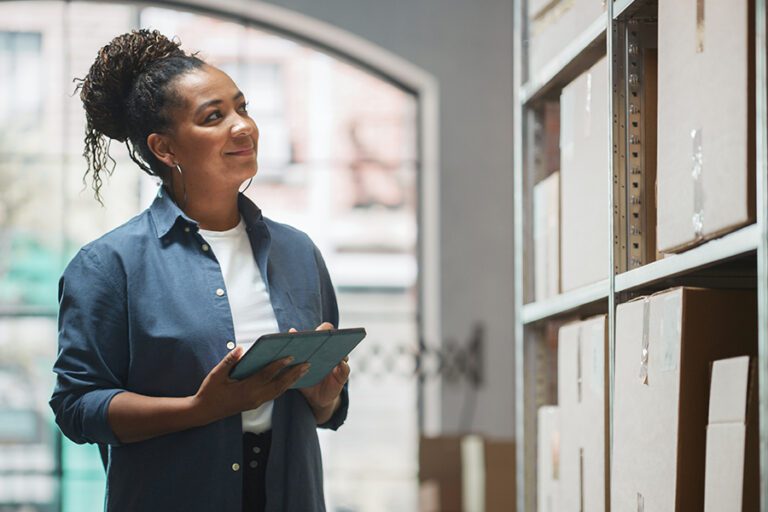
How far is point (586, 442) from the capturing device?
2102mm

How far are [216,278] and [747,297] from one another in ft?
2.44

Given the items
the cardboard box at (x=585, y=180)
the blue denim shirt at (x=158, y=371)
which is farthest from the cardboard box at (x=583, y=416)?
the blue denim shirt at (x=158, y=371)

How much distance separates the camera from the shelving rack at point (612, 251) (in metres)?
1.29

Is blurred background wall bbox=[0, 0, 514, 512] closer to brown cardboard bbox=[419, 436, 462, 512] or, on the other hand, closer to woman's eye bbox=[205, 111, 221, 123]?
brown cardboard bbox=[419, 436, 462, 512]

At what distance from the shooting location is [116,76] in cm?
176

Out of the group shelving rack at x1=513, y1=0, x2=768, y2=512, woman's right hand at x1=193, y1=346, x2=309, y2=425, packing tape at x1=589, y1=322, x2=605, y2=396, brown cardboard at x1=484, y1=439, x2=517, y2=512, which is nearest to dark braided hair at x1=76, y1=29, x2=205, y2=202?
woman's right hand at x1=193, y1=346, x2=309, y2=425

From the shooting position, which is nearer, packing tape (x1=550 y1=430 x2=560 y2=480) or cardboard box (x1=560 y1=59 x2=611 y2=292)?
cardboard box (x1=560 y1=59 x2=611 y2=292)

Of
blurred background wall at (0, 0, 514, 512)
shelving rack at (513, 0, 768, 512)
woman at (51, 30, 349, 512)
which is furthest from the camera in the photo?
blurred background wall at (0, 0, 514, 512)

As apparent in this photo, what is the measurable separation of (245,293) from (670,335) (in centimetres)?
61

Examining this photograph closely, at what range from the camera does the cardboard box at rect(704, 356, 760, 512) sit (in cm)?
140

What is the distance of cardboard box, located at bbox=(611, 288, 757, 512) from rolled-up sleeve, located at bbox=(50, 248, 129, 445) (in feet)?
2.48

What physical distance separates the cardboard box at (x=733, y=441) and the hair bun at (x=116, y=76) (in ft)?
3.11

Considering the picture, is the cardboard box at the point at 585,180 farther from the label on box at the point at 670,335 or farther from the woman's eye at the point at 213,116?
the woman's eye at the point at 213,116

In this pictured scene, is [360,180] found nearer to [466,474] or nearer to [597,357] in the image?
[466,474]
